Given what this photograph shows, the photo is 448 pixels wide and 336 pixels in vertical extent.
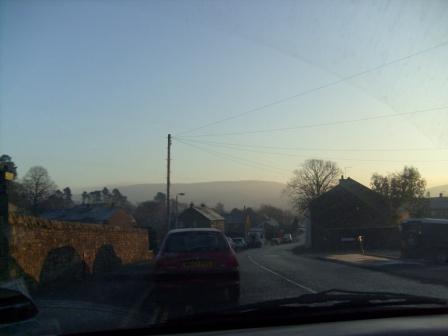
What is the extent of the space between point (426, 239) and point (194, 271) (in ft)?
71.5

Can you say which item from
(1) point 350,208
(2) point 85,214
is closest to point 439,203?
(1) point 350,208

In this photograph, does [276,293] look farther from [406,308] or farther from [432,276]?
[432,276]

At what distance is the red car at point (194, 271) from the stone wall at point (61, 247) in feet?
9.05

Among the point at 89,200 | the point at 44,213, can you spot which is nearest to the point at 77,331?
the point at 44,213

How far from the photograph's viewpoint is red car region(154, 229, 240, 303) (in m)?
9.20

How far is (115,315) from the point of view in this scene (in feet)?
17.2

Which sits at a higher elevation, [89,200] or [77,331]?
[89,200]

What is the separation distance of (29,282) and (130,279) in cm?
408

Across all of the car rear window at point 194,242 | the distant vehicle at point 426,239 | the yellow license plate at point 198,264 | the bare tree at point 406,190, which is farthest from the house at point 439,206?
the yellow license plate at point 198,264

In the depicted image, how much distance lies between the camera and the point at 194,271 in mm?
9258

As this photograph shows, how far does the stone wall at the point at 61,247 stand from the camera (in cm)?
1027

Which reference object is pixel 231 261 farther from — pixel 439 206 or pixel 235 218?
pixel 235 218

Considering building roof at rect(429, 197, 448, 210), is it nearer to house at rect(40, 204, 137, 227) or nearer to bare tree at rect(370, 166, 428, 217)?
bare tree at rect(370, 166, 428, 217)

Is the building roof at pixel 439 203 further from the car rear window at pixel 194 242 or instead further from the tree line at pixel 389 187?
the car rear window at pixel 194 242
